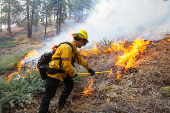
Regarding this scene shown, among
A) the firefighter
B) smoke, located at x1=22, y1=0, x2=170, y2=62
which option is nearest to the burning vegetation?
the firefighter

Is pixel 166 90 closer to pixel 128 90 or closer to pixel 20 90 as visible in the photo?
pixel 128 90

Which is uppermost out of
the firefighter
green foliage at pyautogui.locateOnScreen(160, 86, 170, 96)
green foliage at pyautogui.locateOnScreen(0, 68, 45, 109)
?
the firefighter

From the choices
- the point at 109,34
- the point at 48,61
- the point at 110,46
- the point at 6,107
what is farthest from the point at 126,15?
the point at 6,107

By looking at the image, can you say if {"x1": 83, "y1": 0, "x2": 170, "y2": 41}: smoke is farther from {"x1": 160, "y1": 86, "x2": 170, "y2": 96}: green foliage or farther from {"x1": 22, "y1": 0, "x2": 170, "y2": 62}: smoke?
{"x1": 160, "y1": 86, "x2": 170, "y2": 96}: green foliage

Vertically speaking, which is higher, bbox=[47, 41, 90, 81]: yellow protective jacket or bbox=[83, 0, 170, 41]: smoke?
bbox=[83, 0, 170, 41]: smoke

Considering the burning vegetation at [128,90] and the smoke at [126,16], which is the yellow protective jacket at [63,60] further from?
the smoke at [126,16]

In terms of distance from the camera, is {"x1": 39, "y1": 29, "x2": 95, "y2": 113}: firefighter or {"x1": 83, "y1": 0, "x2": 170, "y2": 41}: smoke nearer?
{"x1": 39, "y1": 29, "x2": 95, "y2": 113}: firefighter

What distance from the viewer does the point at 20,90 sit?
328 cm

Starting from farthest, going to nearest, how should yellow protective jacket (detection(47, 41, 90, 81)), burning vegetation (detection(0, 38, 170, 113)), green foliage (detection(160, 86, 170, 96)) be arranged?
1. green foliage (detection(160, 86, 170, 96))
2. burning vegetation (detection(0, 38, 170, 113))
3. yellow protective jacket (detection(47, 41, 90, 81))

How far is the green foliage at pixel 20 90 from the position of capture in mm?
2896

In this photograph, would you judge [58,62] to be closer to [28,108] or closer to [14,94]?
[28,108]

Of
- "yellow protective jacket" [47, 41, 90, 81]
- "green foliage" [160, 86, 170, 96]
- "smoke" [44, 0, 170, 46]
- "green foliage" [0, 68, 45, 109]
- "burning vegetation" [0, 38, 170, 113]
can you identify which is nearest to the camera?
"yellow protective jacket" [47, 41, 90, 81]

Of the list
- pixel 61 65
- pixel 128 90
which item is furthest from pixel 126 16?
pixel 61 65

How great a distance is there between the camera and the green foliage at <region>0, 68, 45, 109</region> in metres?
2.90
